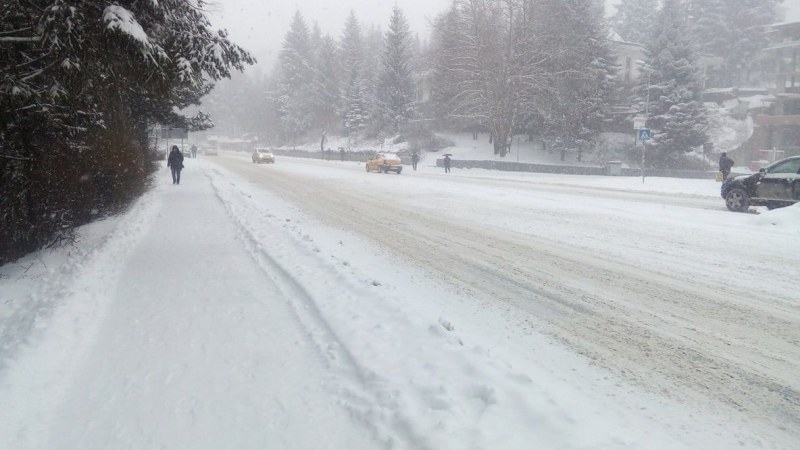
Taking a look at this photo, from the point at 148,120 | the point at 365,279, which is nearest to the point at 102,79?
the point at 365,279

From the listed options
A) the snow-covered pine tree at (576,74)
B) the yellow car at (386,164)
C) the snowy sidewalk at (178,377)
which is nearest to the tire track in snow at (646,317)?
the snowy sidewalk at (178,377)

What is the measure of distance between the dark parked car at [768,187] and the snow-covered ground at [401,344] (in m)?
5.26

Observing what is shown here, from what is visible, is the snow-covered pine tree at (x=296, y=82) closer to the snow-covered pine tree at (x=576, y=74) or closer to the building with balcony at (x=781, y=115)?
the snow-covered pine tree at (x=576, y=74)

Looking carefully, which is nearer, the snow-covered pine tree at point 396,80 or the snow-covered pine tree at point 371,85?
the snow-covered pine tree at point 396,80

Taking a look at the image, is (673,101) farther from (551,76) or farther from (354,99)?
(354,99)

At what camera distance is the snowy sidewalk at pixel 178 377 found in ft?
10.8

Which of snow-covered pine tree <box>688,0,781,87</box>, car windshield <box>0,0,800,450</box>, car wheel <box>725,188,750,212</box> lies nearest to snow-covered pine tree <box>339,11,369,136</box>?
snow-covered pine tree <box>688,0,781,87</box>

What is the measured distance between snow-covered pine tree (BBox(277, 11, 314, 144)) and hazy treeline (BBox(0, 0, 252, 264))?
232 feet

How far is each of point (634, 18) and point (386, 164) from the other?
6394cm

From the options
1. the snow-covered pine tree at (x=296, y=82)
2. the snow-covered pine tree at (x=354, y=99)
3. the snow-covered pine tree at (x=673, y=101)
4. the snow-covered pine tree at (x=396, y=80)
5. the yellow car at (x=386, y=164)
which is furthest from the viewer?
the snow-covered pine tree at (x=296, y=82)

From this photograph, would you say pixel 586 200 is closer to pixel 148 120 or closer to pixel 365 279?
pixel 365 279

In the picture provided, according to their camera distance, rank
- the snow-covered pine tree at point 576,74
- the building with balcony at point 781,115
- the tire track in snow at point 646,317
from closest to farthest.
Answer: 1. the tire track in snow at point 646,317
2. the snow-covered pine tree at point 576,74
3. the building with balcony at point 781,115

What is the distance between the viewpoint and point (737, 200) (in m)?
15.0

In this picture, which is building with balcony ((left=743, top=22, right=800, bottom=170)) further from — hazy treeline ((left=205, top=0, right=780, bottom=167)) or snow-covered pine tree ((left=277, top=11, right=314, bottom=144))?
snow-covered pine tree ((left=277, top=11, right=314, bottom=144))
